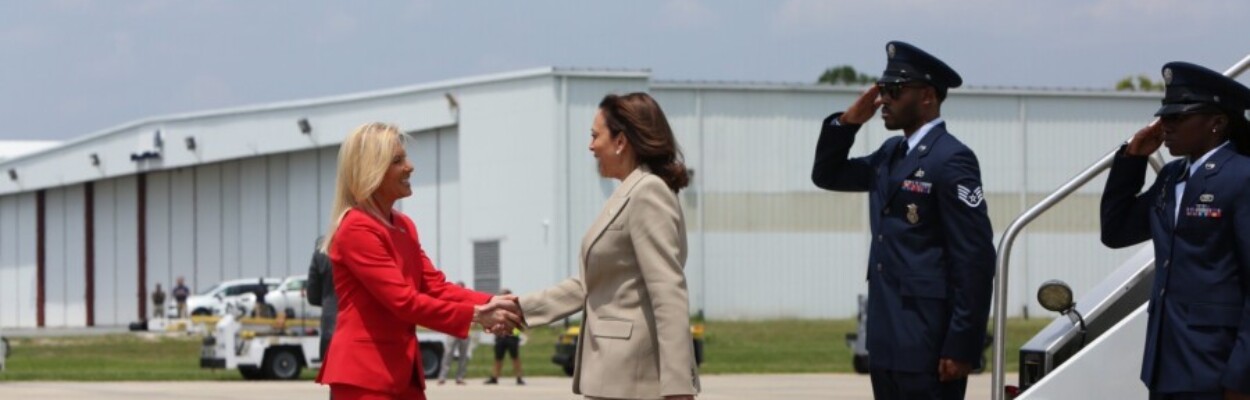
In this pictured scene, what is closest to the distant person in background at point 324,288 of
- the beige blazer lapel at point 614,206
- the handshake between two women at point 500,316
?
the handshake between two women at point 500,316

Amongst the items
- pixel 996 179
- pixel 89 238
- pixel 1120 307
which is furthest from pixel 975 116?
pixel 1120 307

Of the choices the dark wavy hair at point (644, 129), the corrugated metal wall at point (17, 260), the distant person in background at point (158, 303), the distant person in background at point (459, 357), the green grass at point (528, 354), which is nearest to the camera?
the dark wavy hair at point (644, 129)

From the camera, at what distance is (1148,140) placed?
714cm

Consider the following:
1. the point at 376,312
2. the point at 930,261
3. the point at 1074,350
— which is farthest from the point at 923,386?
the point at 376,312

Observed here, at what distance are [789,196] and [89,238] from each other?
2814cm

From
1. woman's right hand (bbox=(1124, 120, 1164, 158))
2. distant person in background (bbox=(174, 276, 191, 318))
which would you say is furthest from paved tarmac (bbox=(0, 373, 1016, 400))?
distant person in background (bbox=(174, 276, 191, 318))

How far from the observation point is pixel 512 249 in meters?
55.1

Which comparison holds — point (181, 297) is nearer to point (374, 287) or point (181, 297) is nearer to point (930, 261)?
point (374, 287)

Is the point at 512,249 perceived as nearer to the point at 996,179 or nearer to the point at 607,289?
the point at 996,179

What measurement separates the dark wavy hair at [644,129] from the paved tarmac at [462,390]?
1333 cm

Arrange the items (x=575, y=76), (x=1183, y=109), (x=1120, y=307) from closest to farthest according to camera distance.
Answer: (x=1183, y=109) → (x=1120, y=307) → (x=575, y=76)

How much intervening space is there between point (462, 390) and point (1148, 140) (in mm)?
17231

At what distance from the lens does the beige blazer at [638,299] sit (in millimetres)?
6828

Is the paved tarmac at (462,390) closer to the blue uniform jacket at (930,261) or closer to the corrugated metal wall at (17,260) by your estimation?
the blue uniform jacket at (930,261)
